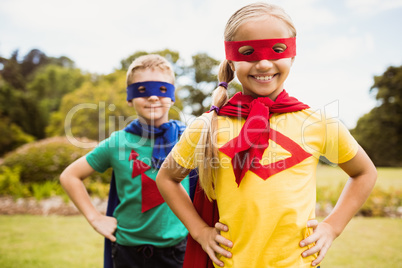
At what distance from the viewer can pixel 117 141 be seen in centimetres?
280

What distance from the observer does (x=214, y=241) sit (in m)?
1.64

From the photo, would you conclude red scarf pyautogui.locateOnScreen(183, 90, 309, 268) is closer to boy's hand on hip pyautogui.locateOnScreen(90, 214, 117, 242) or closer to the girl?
the girl

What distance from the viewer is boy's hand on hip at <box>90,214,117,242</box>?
2648mm

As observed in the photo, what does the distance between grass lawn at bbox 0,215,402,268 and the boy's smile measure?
11.2 ft

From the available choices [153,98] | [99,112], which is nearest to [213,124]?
[153,98]

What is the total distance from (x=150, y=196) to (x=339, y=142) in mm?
1556

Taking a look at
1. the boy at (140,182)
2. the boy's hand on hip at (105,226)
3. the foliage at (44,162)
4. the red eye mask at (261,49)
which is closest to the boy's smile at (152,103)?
the boy at (140,182)

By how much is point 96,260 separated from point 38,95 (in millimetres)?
36054

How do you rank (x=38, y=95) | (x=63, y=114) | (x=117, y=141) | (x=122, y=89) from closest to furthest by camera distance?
1. (x=117, y=141)
2. (x=122, y=89)
3. (x=63, y=114)
4. (x=38, y=95)

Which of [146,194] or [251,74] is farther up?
[251,74]

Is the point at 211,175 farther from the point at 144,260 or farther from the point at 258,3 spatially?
the point at 144,260

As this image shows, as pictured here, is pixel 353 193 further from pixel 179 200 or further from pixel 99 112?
pixel 99 112

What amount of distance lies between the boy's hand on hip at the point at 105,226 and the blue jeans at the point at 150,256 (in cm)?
15

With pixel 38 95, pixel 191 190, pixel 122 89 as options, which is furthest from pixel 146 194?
pixel 38 95
